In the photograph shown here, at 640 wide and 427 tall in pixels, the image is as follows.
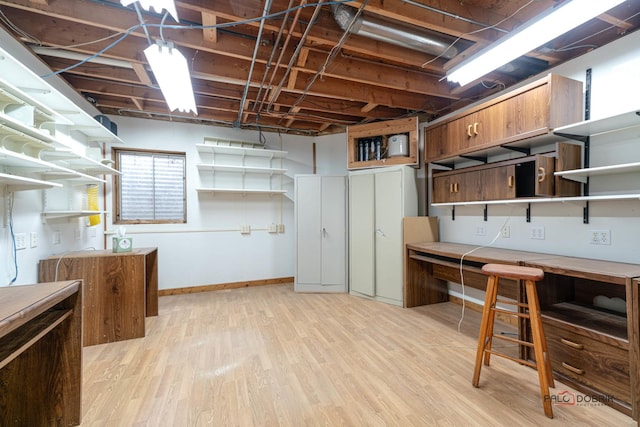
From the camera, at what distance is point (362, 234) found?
380cm

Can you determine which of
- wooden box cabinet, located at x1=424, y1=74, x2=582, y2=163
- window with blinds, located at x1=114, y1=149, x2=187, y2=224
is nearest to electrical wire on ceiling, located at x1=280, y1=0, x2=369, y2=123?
wooden box cabinet, located at x1=424, y1=74, x2=582, y2=163

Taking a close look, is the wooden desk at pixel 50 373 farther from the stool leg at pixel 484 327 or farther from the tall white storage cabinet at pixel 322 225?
the tall white storage cabinet at pixel 322 225

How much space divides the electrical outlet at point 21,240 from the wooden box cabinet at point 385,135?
11.1ft

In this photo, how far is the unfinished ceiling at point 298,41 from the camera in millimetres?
1922

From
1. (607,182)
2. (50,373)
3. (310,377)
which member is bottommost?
(310,377)

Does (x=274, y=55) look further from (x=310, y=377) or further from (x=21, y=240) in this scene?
(x=310, y=377)

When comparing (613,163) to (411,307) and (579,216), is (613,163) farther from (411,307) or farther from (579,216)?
(411,307)

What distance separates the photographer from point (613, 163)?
2055 mm

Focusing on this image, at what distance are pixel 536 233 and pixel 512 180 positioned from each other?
0.60m

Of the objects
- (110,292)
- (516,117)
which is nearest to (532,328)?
(516,117)

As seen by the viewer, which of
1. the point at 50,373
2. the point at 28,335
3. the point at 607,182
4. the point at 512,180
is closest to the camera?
the point at 28,335

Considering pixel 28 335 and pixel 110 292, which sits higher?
pixel 28 335

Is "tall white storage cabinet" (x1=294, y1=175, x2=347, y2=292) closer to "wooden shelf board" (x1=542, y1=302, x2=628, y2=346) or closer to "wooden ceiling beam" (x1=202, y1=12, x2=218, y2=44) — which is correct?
"wooden ceiling beam" (x1=202, y1=12, x2=218, y2=44)

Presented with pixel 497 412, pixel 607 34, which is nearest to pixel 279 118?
pixel 607 34
